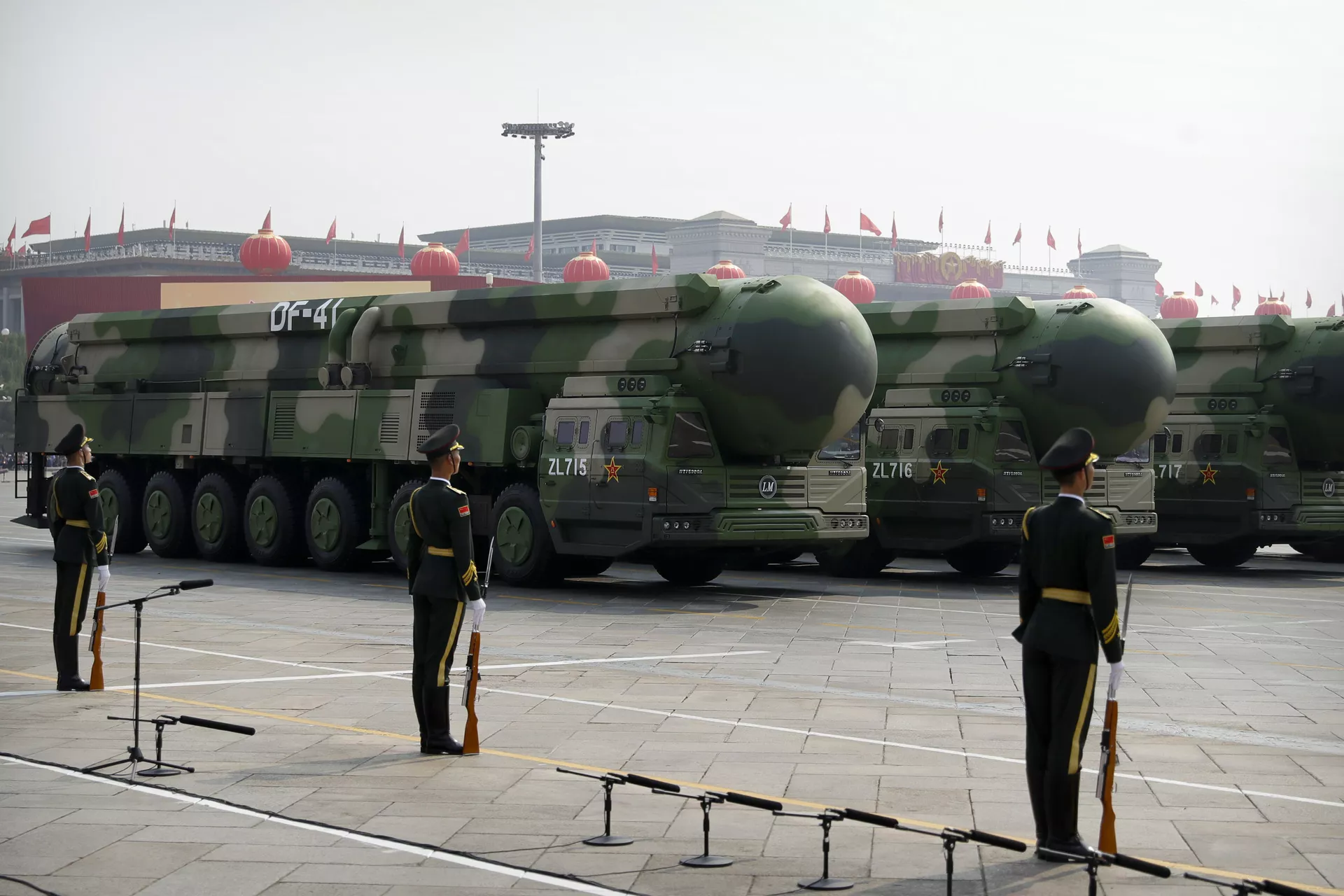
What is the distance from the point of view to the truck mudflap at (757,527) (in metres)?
18.2

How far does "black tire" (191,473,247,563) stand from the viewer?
2367cm

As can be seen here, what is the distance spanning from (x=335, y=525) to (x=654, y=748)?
516 inches

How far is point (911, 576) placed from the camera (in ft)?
74.6

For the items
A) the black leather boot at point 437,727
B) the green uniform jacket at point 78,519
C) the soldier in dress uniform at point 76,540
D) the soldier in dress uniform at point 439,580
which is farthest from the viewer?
the green uniform jacket at point 78,519

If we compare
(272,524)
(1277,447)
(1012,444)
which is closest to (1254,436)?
(1277,447)

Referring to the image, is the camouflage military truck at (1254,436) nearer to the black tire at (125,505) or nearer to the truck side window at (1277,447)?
the truck side window at (1277,447)

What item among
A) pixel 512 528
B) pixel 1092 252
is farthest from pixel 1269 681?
pixel 1092 252

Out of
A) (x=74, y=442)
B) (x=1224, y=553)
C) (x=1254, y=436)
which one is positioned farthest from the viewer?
(x=1224, y=553)

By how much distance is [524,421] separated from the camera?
19828 mm

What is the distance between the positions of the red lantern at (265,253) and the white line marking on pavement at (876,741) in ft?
206

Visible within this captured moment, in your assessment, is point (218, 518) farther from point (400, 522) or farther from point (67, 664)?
point (67, 664)

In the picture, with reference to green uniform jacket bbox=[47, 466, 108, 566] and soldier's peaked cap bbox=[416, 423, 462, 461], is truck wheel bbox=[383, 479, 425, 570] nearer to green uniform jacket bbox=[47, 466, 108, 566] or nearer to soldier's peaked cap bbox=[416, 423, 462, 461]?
green uniform jacket bbox=[47, 466, 108, 566]

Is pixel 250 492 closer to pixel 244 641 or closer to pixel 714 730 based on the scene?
pixel 244 641

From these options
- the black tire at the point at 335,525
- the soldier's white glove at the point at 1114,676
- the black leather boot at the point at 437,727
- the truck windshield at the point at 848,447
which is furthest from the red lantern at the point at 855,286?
the soldier's white glove at the point at 1114,676
